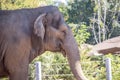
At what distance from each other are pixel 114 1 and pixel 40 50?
942 inches

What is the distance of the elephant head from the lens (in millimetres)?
5102

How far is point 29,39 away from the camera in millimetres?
4980

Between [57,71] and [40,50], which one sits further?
[57,71]

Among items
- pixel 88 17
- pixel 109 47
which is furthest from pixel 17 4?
pixel 88 17

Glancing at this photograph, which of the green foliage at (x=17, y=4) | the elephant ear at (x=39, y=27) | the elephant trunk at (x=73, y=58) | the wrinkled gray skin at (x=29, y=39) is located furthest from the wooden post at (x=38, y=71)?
the green foliage at (x=17, y=4)

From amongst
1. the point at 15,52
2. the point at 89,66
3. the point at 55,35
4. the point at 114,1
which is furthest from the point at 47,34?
the point at 114,1

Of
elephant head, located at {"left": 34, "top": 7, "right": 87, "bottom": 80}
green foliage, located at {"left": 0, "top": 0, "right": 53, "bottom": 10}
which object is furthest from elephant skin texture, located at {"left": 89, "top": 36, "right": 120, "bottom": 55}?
elephant head, located at {"left": 34, "top": 7, "right": 87, "bottom": 80}

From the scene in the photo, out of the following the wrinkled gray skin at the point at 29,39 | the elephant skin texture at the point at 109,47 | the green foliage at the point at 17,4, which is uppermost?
the green foliage at the point at 17,4

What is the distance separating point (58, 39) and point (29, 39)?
453 millimetres

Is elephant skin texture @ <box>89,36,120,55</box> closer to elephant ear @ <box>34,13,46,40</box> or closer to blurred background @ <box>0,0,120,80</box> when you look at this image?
blurred background @ <box>0,0,120,80</box>

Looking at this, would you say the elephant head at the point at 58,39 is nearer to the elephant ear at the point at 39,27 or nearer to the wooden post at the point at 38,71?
the elephant ear at the point at 39,27

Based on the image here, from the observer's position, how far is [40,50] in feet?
16.9

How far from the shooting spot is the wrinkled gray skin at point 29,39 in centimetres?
487

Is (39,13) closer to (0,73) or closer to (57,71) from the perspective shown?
(0,73)
